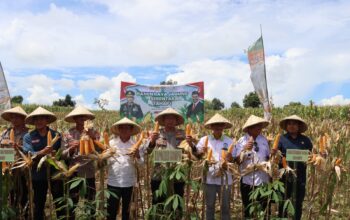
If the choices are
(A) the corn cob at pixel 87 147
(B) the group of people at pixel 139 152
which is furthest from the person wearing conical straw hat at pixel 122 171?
(A) the corn cob at pixel 87 147

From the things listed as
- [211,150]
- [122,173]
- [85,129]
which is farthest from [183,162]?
[85,129]

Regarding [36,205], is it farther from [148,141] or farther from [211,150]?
[211,150]

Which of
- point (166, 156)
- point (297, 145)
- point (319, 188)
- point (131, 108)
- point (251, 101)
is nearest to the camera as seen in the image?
point (166, 156)

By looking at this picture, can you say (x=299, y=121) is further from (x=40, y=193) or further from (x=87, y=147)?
(x=40, y=193)

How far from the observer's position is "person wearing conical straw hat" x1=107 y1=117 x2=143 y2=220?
14.3 feet

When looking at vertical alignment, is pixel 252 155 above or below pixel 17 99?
below

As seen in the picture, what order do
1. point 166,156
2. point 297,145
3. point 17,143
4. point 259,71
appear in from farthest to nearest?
point 259,71, point 297,145, point 17,143, point 166,156

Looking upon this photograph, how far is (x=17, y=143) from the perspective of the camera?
4.22 metres

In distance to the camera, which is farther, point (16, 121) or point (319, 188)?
point (319, 188)

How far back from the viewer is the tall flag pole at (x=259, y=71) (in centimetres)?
617

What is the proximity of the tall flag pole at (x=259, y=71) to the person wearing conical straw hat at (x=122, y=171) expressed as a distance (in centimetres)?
255

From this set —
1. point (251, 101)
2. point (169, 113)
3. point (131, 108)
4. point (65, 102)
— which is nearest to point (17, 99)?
point (65, 102)

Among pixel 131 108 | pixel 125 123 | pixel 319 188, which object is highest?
pixel 131 108

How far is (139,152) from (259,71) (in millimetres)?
2958
